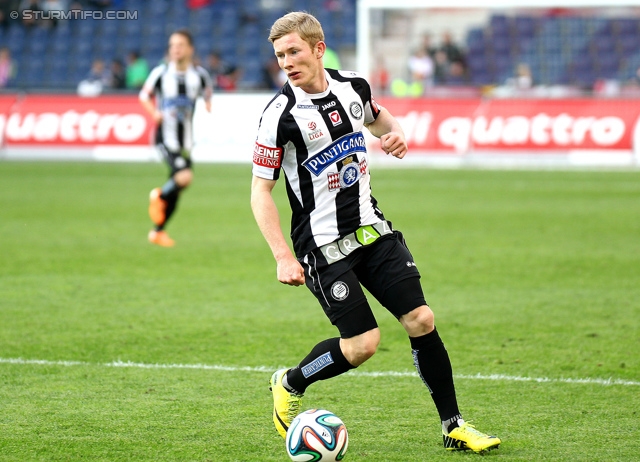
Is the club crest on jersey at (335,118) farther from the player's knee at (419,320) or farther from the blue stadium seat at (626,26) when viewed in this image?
the blue stadium seat at (626,26)

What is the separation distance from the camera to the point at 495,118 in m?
20.0

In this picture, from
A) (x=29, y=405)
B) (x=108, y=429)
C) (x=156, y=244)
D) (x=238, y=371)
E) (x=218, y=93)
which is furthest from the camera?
(x=218, y=93)

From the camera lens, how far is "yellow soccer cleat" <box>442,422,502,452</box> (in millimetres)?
4559

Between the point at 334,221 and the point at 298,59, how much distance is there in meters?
0.75

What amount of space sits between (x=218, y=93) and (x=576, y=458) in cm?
1780

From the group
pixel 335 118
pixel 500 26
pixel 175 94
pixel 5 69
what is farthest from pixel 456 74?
pixel 335 118

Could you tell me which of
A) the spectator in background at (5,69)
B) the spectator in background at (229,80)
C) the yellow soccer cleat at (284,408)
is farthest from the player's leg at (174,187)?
the spectator in background at (5,69)

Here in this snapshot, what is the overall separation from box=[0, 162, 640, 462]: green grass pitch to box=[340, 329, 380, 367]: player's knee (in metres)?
0.44

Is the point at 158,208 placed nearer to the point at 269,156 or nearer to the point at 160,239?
the point at 160,239

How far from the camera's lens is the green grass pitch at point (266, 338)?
4.86m

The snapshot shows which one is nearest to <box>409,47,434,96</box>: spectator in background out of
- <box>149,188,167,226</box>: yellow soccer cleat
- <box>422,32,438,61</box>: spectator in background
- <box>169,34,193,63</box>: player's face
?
<box>422,32,438,61</box>: spectator in background

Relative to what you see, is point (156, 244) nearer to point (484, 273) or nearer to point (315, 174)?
point (484, 273)

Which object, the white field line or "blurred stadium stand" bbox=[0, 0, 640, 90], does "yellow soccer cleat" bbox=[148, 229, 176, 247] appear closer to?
the white field line

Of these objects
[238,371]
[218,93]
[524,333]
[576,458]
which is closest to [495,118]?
[218,93]
